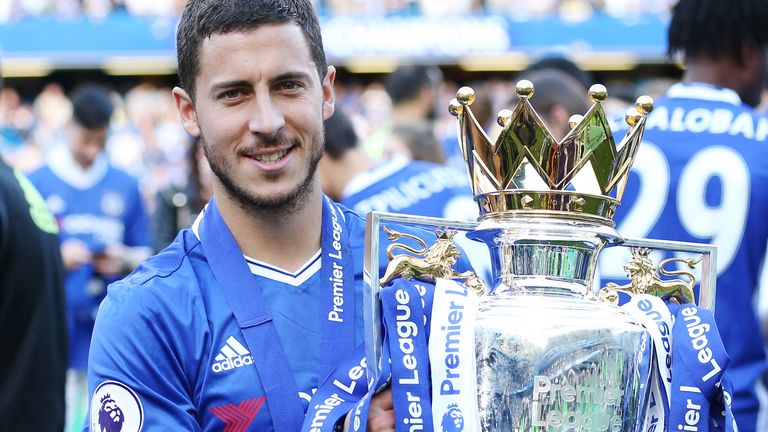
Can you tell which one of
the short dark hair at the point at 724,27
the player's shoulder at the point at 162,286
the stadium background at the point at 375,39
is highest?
the stadium background at the point at 375,39

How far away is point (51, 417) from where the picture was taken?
3.69m

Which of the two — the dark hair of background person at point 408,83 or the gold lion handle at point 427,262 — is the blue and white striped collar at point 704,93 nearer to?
the gold lion handle at point 427,262

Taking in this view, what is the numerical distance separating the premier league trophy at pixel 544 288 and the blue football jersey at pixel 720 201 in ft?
4.59

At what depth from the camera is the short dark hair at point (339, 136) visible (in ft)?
17.0

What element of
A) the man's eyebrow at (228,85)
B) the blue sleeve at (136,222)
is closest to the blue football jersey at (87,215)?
the blue sleeve at (136,222)

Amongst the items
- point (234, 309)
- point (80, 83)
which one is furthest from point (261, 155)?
point (80, 83)

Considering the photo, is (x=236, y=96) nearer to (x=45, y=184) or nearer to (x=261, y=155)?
(x=261, y=155)

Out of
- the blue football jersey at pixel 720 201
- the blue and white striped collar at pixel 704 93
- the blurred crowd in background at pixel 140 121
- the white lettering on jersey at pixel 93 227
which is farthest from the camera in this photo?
the blurred crowd in background at pixel 140 121

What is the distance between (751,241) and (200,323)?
1845 millimetres

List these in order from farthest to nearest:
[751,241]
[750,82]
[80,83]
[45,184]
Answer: [80,83], [45,184], [750,82], [751,241]

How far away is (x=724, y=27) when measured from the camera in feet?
11.5

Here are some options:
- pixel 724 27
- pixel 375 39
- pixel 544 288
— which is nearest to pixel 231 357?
pixel 544 288

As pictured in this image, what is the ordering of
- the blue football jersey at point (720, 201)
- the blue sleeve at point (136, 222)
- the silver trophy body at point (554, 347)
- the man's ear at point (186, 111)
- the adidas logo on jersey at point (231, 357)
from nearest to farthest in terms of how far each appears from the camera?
the silver trophy body at point (554, 347) < the adidas logo on jersey at point (231, 357) < the man's ear at point (186, 111) < the blue football jersey at point (720, 201) < the blue sleeve at point (136, 222)

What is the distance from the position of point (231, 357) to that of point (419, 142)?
3.19 metres
